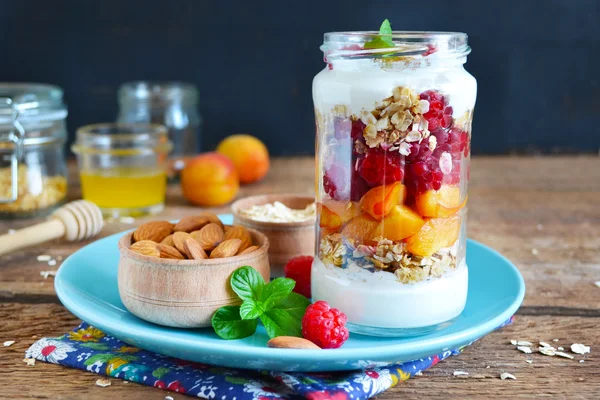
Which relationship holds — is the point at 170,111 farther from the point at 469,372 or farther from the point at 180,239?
the point at 469,372

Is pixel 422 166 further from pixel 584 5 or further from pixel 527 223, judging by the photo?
pixel 584 5

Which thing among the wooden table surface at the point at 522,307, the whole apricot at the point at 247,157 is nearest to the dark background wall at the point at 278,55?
the wooden table surface at the point at 522,307

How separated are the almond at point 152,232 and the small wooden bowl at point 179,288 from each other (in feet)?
0.26

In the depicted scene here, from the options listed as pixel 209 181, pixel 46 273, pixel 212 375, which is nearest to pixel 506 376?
pixel 212 375

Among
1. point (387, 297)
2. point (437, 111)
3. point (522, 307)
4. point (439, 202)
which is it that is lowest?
point (522, 307)

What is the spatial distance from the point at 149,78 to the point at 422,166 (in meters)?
1.58

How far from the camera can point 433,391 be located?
850 millimetres

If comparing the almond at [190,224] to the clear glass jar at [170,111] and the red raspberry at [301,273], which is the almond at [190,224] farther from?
the clear glass jar at [170,111]

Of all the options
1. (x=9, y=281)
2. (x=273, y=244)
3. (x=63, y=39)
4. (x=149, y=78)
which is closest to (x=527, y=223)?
(x=273, y=244)

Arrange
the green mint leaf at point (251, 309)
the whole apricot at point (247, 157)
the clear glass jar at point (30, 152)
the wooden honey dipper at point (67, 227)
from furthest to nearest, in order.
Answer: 1. the whole apricot at point (247, 157)
2. the clear glass jar at point (30, 152)
3. the wooden honey dipper at point (67, 227)
4. the green mint leaf at point (251, 309)

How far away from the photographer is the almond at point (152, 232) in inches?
40.4

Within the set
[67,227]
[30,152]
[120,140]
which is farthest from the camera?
[120,140]

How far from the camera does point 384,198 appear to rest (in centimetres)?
90

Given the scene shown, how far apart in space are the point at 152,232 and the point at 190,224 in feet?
0.19
